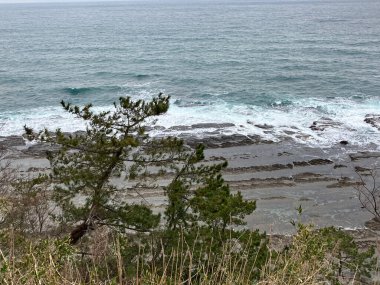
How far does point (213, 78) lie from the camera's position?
57.1 meters

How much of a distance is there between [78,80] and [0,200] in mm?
47074

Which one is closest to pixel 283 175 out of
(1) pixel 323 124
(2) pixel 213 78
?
(1) pixel 323 124

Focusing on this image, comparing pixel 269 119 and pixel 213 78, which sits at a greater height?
pixel 213 78

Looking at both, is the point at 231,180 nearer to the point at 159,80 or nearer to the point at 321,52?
the point at 159,80

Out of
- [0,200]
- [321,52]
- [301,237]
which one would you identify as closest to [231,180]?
[0,200]

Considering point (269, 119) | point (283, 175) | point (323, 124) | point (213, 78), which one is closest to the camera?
point (283, 175)

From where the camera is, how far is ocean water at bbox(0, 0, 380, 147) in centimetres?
4088

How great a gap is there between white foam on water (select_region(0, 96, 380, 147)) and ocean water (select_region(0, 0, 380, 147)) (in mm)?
105

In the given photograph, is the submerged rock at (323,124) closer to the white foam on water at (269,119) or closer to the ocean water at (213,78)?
the white foam on water at (269,119)

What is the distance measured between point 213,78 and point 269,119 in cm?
1797

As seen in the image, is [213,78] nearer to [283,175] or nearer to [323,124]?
[323,124]

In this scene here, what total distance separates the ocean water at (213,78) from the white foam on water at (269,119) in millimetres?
105

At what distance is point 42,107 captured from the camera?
45.4 m

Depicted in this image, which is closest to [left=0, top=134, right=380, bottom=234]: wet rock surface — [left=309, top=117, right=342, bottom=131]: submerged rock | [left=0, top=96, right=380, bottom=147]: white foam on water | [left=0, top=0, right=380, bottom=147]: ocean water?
[left=0, top=96, right=380, bottom=147]: white foam on water
